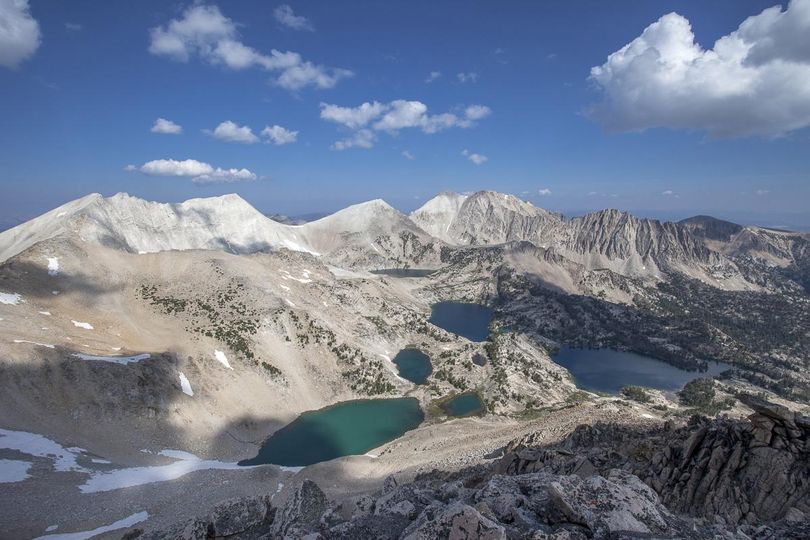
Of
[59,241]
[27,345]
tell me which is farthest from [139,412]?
[59,241]

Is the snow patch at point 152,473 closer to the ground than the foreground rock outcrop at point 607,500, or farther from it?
closer to the ground

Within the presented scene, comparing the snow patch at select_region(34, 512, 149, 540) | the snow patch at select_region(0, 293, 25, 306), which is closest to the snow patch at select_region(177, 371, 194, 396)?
the snow patch at select_region(0, 293, 25, 306)

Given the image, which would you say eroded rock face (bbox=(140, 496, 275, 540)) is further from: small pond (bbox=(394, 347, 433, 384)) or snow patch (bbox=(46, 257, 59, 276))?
snow patch (bbox=(46, 257, 59, 276))

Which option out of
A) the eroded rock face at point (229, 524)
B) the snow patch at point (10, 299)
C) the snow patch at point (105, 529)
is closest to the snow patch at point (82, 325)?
the snow patch at point (10, 299)

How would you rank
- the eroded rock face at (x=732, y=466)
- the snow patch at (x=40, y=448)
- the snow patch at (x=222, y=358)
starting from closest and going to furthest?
the eroded rock face at (x=732, y=466) < the snow patch at (x=40, y=448) < the snow patch at (x=222, y=358)

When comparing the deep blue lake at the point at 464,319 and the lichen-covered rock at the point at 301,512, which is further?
the deep blue lake at the point at 464,319

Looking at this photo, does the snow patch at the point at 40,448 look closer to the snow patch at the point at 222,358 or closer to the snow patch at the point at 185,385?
the snow patch at the point at 185,385

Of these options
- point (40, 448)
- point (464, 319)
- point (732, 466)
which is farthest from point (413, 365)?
point (732, 466)

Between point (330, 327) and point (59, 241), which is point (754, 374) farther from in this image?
point (59, 241)
